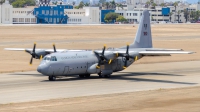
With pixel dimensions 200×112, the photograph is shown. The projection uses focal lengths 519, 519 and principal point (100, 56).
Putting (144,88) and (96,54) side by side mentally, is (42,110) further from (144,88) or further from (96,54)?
(96,54)

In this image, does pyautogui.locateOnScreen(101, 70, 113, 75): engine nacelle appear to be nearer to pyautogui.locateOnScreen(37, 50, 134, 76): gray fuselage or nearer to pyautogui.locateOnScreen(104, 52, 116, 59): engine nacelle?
pyautogui.locateOnScreen(37, 50, 134, 76): gray fuselage

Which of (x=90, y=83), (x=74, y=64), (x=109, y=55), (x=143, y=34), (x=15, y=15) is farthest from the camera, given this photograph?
(x=15, y=15)

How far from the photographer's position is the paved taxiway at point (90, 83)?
1553 inches

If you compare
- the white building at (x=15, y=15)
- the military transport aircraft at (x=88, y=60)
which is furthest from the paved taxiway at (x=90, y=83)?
the white building at (x=15, y=15)

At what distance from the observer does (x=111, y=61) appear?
160ft

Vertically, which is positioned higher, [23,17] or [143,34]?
[143,34]

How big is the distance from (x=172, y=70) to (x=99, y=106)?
23.0 m

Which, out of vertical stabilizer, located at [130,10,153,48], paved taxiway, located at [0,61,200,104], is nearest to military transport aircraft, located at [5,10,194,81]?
paved taxiway, located at [0,61,200,104]

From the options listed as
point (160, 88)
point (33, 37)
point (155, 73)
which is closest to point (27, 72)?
point (155, 73)

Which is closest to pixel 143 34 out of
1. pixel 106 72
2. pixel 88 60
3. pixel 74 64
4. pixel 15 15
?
pixel 106 72

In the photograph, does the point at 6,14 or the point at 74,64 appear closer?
the point at 74,64

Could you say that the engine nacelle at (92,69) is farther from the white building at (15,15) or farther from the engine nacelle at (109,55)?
the white building at (15,15)

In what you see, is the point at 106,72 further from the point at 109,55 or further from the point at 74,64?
the point at 74,64

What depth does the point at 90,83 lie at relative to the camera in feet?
149
